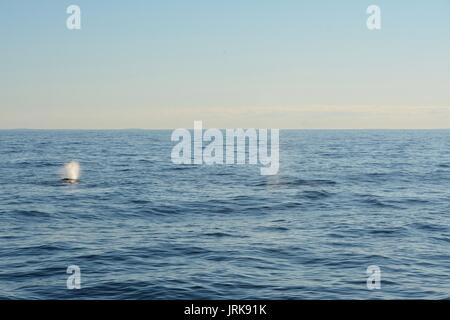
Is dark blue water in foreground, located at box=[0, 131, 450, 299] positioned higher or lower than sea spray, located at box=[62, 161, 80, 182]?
lower

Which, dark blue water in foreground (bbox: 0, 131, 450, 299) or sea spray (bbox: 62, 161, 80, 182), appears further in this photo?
sea spray (bbox: 62, 161, 80, 182)

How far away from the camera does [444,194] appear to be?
38.2 m

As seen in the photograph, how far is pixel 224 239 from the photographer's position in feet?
73.5

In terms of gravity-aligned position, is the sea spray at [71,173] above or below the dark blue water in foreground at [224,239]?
above

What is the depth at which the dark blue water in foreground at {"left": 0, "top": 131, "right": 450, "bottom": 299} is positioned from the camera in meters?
15.3

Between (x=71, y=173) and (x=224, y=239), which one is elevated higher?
(x=71, y=173)

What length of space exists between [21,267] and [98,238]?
5539mm

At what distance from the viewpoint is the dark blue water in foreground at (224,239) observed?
1533 cm

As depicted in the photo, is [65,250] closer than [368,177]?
Yes

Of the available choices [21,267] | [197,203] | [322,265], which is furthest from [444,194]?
[21,267]

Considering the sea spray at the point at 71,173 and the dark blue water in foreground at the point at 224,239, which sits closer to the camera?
the dark blue water in foreground at the point at 224,239

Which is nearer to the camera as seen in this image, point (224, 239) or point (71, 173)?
point (224, 239)
